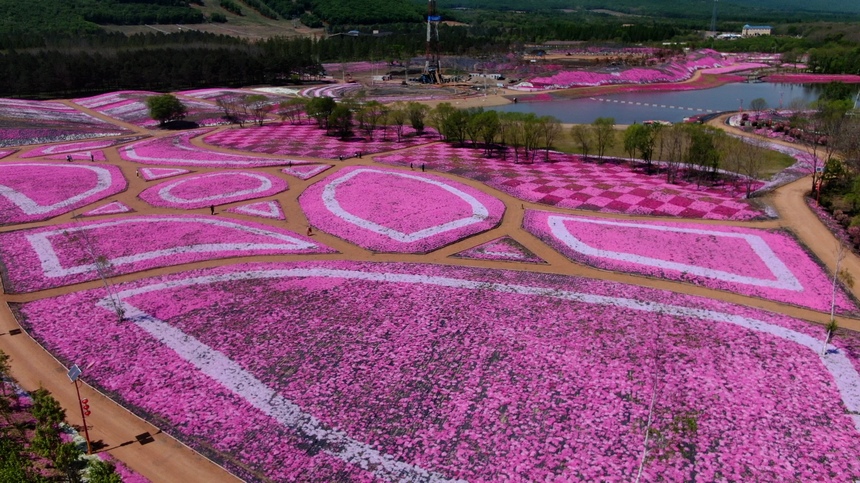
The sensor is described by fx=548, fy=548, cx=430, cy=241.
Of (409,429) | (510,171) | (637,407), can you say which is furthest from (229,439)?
(510,171)

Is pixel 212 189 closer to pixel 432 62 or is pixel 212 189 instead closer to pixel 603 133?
pixel 603 133

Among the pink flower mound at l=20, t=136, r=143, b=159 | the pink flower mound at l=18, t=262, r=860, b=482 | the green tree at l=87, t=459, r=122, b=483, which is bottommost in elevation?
the pink flower mound at l=18, t=262, r=860, b=482

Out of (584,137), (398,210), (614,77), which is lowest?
(398,210)

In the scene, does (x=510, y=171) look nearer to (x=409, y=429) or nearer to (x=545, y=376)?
(x=545, y=376)

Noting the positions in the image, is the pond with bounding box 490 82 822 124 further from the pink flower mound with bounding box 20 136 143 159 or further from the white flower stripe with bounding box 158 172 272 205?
the pink flower mound with bounding box 20 136 143 159

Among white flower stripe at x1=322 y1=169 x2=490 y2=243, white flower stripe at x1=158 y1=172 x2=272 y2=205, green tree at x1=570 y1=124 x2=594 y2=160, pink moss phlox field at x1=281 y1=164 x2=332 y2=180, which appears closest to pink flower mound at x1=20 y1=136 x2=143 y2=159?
white flower stripe at x1=158 y1=172 x2=272 y2=205

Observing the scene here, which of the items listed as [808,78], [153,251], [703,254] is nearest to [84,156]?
[153,251]

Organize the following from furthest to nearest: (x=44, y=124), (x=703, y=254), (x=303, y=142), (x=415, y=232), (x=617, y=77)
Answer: (x=617, y=77) < (x=44, y=124) < (x=303, y=142) < (x=415, y=232) < (x=703, y=254)

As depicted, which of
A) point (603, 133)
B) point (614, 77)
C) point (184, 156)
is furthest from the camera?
point (614, 77)
